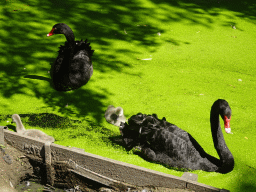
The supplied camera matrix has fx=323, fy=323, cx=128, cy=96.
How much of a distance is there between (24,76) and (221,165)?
2936mm

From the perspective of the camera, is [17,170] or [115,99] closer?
[17,170]

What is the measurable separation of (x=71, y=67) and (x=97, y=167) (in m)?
1.99

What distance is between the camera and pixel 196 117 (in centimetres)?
385

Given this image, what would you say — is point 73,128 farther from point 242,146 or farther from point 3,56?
point 3,56

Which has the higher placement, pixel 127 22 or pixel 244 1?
pixel 244 1

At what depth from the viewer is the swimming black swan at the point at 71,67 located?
13.6 feet

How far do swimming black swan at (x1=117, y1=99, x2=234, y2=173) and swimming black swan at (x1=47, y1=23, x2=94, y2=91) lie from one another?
146 cm

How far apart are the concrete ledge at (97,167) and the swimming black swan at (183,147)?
58 centimetres

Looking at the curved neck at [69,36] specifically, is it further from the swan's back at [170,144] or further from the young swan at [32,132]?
the swan's back at [170,144]

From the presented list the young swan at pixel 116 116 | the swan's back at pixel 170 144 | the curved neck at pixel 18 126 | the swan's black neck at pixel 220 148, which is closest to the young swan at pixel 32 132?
the curved neck at pixel 18 126

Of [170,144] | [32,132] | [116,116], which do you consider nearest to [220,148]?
[170,144]

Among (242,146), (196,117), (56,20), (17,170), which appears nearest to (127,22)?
(56,20)

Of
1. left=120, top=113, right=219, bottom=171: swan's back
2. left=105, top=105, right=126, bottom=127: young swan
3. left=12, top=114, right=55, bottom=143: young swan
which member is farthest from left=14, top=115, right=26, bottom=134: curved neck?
left=120, top=113, right=219, bottom=171: swan's back

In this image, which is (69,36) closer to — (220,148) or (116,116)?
(116,116)
